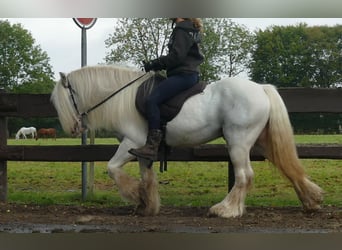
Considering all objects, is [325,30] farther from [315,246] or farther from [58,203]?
[58,203]

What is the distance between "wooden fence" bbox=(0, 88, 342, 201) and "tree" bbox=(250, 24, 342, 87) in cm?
18

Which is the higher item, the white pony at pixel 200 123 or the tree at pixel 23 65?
the tree at pixel 23 65

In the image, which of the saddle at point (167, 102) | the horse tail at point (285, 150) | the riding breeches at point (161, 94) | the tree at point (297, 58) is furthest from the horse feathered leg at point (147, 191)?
the tree at point (297, 58)

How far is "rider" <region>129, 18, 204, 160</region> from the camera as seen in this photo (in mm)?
5207

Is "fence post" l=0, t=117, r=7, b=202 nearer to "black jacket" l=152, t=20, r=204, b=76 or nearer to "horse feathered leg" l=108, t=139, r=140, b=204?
"horse feathered leg" l=108, t=139, r=140, b=204

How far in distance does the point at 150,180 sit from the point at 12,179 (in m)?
2.98

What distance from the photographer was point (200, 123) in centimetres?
530

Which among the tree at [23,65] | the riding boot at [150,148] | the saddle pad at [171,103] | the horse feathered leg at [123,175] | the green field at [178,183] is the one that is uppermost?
the tree at [23,65]

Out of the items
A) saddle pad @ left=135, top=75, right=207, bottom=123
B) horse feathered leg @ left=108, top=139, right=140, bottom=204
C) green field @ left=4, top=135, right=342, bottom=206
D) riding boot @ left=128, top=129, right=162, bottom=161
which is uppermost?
saddle pad @ left=135, top=75, right=207, bottom=123

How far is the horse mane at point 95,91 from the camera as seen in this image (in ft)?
18.2

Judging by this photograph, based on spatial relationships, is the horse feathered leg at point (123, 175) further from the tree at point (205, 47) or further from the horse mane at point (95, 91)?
the tree at point (205, 47)

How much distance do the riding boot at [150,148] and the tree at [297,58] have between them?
4.47 ft

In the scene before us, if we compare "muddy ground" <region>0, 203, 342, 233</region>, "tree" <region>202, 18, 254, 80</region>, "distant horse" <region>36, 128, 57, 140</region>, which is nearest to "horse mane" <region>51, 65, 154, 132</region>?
"distant horse" <region>36, 128, 57, 140</region>

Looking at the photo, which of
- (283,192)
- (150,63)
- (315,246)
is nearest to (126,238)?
(315,246)
